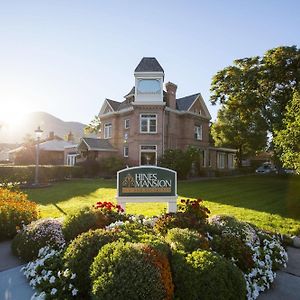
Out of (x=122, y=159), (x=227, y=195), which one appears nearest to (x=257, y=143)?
(x=122, y=159)

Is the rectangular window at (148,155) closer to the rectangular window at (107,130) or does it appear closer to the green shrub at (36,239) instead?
the rectangular window at (107,130)

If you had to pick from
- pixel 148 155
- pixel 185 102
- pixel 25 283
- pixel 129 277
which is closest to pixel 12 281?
pixel 25 283

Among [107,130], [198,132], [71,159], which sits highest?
[107,130]

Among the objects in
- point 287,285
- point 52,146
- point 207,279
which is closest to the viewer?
point 207,279

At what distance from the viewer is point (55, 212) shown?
39.9 feet

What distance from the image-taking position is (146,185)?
29.6 feet

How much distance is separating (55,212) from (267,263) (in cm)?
869

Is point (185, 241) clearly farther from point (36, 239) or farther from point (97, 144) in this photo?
point (97, 144)

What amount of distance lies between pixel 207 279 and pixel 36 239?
3820mm

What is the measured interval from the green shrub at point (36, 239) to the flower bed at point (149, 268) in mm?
256

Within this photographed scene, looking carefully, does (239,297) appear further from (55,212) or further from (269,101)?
(269,101)

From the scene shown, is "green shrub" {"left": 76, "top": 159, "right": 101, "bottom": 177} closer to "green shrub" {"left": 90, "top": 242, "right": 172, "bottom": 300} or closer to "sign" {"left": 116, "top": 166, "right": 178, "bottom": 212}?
"sign" {"left": 116, "top": 166, "right": 178, "bottom": 212}

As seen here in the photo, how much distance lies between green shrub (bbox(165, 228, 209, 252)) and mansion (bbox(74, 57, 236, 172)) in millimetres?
25556

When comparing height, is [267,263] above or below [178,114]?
below
